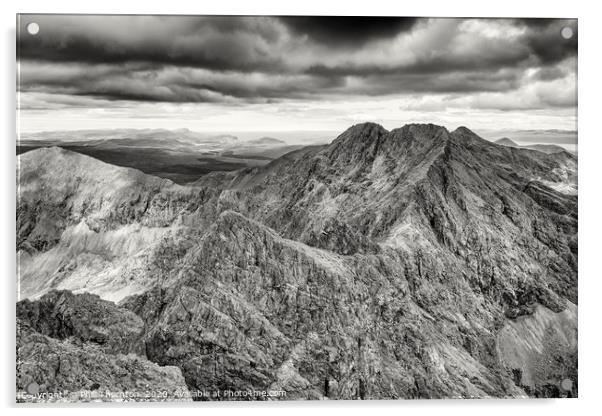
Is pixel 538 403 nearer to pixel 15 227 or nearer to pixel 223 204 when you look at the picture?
pixel 223 204

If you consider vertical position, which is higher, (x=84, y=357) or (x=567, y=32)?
(x=567, y=32)

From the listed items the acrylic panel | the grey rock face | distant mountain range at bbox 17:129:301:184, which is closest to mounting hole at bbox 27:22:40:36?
the acrylic panel

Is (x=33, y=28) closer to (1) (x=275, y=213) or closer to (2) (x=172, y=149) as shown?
(2) (x=172, y=149)

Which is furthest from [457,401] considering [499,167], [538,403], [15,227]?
[15,227]

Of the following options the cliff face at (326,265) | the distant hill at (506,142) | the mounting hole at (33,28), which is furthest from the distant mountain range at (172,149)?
the distant hill at (506,142)

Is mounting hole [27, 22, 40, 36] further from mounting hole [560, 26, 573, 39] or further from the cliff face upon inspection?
mounting hole [560, 26, 573, 39]

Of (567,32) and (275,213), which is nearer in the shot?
(567,32)

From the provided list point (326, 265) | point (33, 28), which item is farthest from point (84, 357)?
point (33, 28)
